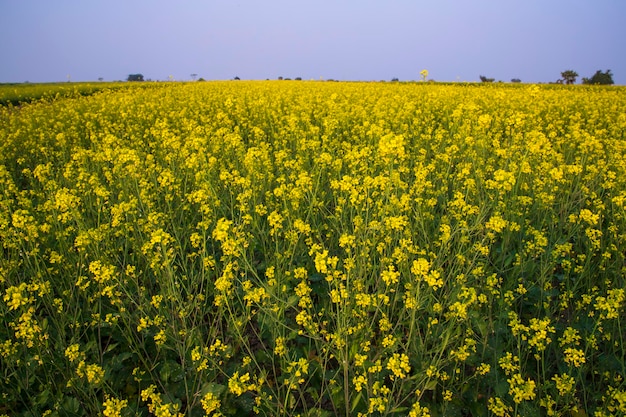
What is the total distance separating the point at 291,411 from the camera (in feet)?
7.64

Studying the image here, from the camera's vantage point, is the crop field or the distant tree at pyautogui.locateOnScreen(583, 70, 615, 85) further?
the distant tree at pyautogui.locateOnScreen(583, 70, 615, 85)

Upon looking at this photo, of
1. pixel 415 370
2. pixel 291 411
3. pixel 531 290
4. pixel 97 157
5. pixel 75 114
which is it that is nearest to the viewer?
pixel 291 411

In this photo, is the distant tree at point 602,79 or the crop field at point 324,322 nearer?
the crop field at point 324,322

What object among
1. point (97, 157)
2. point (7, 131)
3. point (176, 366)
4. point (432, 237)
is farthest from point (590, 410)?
point (7, 131)

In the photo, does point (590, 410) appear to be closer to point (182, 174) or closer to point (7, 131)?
point (182, 174)

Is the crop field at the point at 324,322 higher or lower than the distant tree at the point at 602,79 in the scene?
lower

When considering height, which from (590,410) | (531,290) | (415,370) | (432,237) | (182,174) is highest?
(182,174)

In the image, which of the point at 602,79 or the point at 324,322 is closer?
the point at 324,322

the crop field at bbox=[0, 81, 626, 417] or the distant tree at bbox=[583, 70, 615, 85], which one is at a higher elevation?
the distant tree at bbox=[583, 70, 615, 85]

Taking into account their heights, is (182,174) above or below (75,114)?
below

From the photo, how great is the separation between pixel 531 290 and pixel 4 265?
158 inches

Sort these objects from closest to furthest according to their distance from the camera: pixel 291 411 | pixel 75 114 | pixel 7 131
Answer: pixel 291 411, pixel 7 131, pixel 75 114

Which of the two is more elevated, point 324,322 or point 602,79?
point 602,79

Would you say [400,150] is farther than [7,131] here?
No
